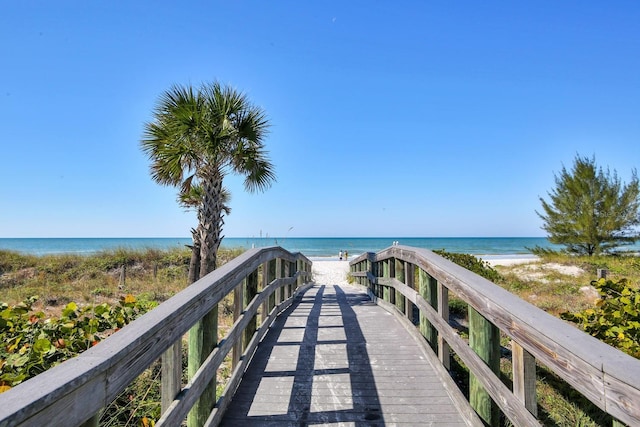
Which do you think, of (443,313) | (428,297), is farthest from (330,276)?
(443,313)

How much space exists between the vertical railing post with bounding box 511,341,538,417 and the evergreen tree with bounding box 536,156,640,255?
2511 centimetres

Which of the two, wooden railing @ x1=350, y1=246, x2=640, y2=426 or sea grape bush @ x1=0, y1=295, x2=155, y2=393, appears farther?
sea grape bush @ x1=0, y1=295, x2=155, y2=393

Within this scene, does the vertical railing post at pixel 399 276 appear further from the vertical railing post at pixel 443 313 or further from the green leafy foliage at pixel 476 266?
the green leafy foliage at pixel 476 266

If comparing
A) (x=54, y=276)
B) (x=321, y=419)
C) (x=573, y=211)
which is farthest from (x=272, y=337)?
(x=573, y=211)

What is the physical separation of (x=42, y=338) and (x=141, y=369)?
6.34ft

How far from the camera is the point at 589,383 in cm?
135

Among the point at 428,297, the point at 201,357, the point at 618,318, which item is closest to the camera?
the point at 201,357

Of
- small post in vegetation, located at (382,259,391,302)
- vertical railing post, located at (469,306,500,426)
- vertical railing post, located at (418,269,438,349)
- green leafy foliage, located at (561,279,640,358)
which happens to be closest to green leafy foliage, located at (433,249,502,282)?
small post in vegetation, located at (382,259,391,302)

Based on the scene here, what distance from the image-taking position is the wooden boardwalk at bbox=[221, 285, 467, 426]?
2.69 meters

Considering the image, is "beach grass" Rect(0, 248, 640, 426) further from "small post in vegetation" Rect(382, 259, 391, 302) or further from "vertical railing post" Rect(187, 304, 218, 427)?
"small post in vegetation" Rect(382, 259, 391, 302)

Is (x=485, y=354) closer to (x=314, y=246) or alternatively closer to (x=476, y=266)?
(x=476, y=266)

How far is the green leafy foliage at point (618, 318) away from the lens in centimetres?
327

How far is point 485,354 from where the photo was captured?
2459mm

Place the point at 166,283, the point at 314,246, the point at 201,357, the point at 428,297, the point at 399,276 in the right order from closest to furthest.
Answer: the point at 201,357, the point at 428,297, the point at 399,276, the point at 166,283, the point at 314,246
